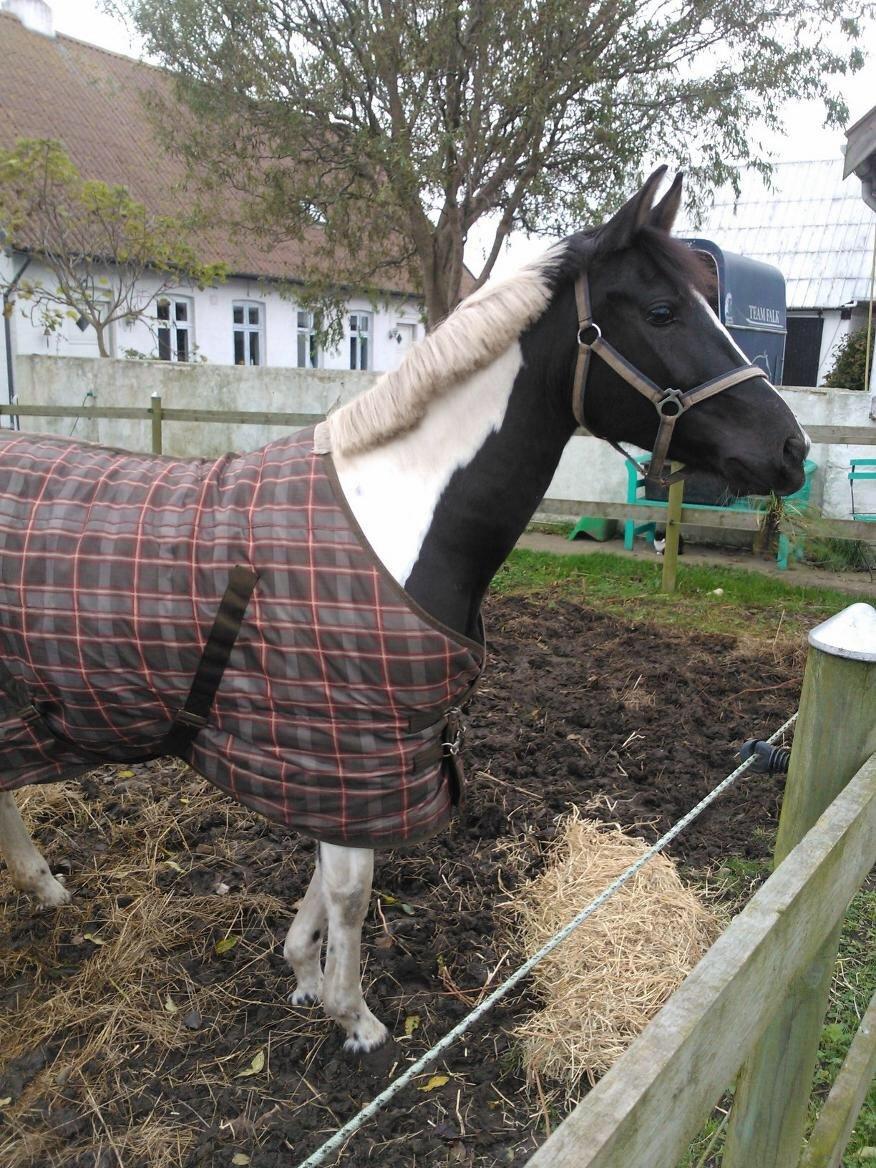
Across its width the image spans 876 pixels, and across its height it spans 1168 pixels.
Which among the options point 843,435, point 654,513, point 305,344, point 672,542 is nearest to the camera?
point 843,435

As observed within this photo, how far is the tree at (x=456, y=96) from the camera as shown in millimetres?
7930

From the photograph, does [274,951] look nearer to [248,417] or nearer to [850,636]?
[850,636]

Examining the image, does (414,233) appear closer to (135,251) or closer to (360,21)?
(360,21)

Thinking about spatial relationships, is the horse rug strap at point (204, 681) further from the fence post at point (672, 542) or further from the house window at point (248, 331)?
the house window at point (248, 331)

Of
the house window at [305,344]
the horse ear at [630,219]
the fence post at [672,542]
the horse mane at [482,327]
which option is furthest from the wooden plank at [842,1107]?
the house window at [305,344]

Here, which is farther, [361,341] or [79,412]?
[361,341]

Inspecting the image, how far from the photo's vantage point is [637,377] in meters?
1.89

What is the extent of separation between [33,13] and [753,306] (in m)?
17.8

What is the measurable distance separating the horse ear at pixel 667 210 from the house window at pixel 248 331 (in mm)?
17100

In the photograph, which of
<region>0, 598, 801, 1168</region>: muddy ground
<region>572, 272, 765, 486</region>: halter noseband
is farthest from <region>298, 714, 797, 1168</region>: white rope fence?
<region>572, 272, 765, 486</region>: halter noseband

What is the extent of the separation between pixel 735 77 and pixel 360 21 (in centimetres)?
368

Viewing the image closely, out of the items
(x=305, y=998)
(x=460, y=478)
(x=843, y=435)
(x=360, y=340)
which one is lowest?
(x=305, y=998)

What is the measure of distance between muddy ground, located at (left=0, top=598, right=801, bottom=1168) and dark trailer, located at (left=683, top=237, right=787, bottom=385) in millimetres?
4778

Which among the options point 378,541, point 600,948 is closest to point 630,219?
point 378,541
